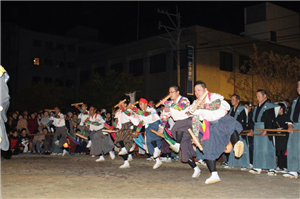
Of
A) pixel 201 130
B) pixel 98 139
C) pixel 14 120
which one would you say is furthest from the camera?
pixel 14 120

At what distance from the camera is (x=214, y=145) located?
6.85m

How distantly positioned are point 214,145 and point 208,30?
86.7 feet

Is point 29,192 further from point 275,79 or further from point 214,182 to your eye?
point 275,79

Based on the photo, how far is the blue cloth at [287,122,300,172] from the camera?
8.10 m

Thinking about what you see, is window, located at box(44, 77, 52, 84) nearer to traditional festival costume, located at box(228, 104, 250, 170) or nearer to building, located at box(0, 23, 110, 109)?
building, located at box(0, 23, 110, 109)

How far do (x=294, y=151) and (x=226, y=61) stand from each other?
85.1ft

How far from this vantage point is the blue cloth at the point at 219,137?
269 inches

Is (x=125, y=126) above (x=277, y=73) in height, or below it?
below

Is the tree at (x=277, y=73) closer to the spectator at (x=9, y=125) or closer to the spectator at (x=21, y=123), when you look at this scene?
the spectator at (x=21, y=123)

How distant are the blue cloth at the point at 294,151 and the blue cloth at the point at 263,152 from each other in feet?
1.84

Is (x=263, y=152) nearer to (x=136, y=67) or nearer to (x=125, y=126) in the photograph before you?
(x=125, y=126)

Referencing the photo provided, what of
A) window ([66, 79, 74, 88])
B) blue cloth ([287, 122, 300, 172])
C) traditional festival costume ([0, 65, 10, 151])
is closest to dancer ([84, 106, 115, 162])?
blue cloth ([287, 122, 300, 172])

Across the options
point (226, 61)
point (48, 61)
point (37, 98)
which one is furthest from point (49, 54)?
point (226, 61)

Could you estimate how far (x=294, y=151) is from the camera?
27.0ft
